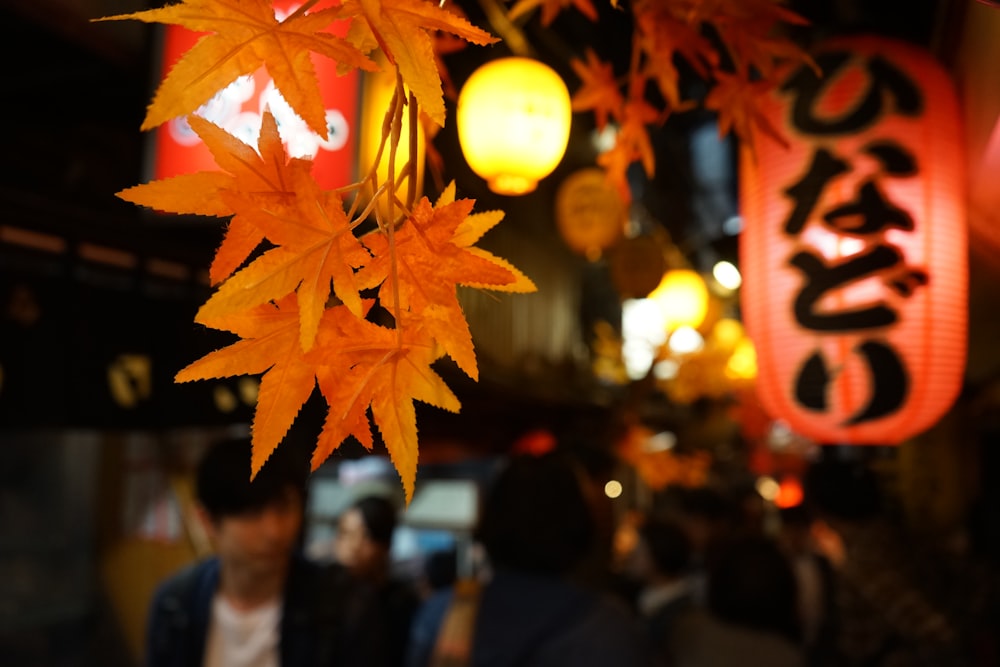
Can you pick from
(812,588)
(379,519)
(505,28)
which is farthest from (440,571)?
(505,28)

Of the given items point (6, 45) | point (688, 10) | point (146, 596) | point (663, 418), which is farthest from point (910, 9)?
point (663, 418)

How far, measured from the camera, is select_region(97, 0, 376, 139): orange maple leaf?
106cm

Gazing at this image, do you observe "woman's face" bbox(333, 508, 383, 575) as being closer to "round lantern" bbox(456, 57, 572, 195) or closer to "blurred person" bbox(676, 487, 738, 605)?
"round lantern" bbox(456, 57, 572, 195)

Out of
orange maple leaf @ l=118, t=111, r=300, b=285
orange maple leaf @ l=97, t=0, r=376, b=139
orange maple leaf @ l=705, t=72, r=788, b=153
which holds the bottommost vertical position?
orange maple leaf @ l=118, t=111, r=300, b=285

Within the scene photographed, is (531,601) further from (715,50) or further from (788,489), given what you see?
(788,489)

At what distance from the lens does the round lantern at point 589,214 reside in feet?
17.5

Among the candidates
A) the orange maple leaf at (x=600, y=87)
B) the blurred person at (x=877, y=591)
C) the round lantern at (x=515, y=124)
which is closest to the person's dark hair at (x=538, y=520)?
the round lantern at (x=515, y=124)

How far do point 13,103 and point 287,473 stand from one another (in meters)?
3.06

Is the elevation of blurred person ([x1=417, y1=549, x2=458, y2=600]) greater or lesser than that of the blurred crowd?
lesser

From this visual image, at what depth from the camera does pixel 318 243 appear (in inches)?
→ 42.2

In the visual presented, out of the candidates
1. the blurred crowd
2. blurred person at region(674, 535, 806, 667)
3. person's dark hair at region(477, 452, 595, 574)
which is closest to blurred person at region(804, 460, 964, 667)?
the blurred crowd

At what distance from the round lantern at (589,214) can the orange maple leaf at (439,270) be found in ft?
13.6

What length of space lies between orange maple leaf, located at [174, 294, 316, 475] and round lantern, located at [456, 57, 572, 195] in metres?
2.12

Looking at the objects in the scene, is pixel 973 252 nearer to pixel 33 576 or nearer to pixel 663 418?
pixel 33 576
